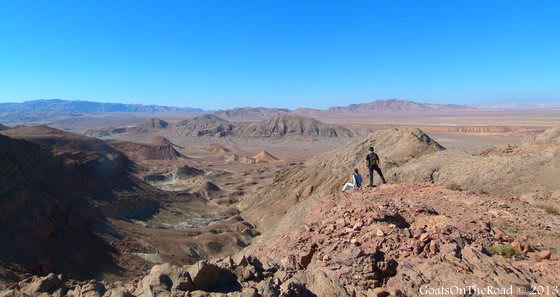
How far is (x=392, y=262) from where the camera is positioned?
5289 mm

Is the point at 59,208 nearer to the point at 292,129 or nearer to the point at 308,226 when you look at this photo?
the point at 308,226

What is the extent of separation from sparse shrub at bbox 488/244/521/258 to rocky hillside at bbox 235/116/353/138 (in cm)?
8618

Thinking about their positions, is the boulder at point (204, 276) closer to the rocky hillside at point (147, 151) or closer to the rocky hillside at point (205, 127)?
the rocky hillside at point (147, 151)

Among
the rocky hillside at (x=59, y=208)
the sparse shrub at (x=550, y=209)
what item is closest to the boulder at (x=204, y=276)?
the sparse shrub at (x=550, y=209)

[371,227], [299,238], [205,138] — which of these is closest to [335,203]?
[299,238]

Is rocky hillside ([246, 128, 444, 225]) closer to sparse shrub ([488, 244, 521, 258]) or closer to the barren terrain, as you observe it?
the barren terrain

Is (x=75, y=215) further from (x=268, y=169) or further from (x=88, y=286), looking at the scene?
(x=268, y=169)

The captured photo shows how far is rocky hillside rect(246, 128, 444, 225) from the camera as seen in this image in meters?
22.7

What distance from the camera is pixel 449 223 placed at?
635 cm

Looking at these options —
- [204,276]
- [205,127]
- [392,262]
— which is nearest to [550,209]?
[392,262]

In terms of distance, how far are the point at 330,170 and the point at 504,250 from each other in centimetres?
1940

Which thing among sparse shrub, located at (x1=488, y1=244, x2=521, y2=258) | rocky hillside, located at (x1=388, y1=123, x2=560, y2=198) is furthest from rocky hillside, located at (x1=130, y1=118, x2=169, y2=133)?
sparse shrub, located at (x1=488, y1=244, x2=521, y2=258)

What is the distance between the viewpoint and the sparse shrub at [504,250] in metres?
5.28

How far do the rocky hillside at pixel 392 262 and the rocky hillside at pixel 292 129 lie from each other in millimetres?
84539
